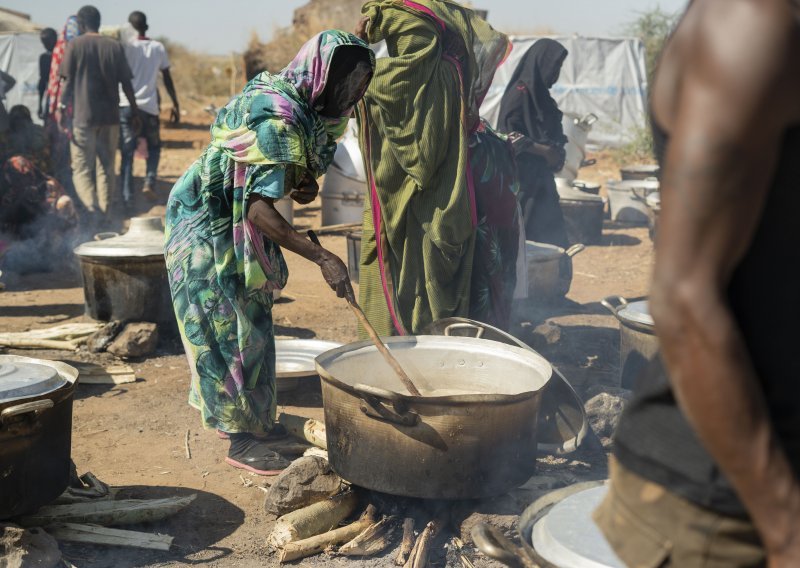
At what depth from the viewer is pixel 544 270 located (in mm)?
6477

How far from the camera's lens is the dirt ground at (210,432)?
132 inches

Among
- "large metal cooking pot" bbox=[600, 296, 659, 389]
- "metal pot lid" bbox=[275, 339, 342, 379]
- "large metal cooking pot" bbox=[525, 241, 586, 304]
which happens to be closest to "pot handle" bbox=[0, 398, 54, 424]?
"metal pot lid" bbox=[275, 339, 342, 379]

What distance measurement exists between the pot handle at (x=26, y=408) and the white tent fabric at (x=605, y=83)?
15.4m

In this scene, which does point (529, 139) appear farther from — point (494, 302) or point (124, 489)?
point (124, 489)

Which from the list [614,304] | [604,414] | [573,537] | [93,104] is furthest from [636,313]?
[93,104]

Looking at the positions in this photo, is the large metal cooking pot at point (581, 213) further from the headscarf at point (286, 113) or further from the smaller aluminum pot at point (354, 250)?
the headscarf at point (286, 113)

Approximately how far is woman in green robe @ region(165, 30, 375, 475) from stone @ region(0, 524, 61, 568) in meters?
0.95

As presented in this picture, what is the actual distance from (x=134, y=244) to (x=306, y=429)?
2255 mm

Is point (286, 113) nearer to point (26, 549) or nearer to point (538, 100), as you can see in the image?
point (26, 549)

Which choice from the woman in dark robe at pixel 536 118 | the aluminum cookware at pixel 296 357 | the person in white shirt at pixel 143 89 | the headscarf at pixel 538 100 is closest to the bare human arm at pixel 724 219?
the aluminum cookware at pixel 296 357

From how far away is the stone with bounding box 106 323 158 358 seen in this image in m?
5.72

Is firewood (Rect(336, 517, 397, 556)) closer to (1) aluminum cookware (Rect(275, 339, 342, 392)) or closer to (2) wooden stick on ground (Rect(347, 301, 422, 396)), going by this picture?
(2) wooden stick on ground (Rect(347, 301, 422, 396))

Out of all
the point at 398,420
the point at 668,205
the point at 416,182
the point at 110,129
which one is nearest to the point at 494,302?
the point at 416,182

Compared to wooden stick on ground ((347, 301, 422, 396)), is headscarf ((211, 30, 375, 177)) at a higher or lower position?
higher
